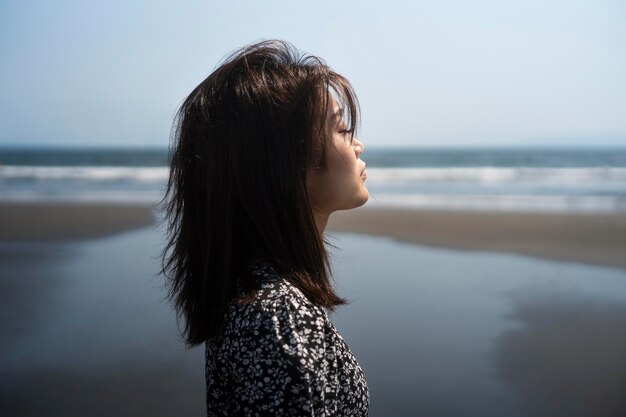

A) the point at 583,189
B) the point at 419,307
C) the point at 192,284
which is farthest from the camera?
the point at 583,189

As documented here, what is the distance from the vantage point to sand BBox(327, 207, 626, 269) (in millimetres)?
8047

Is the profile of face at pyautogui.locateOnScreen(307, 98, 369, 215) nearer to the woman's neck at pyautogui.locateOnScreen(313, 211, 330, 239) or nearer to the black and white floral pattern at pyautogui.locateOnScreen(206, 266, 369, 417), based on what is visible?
the woman's neck at pyautogui.locateOnScreen(313, 211, 330, 239)

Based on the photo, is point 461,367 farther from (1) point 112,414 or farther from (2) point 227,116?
(2) point 227,116

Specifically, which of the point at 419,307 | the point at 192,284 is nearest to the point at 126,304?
the point at 419,307

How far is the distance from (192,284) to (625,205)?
Answer: 1286 centimetres

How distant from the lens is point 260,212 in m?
1.20

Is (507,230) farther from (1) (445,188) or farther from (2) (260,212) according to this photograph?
(2) (260,212)

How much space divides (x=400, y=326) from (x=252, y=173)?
3965 millimetres

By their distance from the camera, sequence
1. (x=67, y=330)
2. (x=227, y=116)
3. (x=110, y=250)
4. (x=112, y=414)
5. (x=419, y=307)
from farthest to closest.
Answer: (x=110, y=250) < (x=419, y=307) < (x=67, y=330) < (x=112, y=414) < (x=227, y=116)

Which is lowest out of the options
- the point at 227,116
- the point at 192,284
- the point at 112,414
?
the point at 112,414

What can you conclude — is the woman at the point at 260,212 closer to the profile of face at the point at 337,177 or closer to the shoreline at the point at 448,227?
the profile of face at the point at 337,177

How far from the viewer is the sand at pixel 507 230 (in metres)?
8.05

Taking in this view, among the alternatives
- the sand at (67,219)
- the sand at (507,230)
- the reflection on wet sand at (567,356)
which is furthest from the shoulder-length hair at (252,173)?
the sand at (67,219)

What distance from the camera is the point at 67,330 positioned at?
5.00 metres
